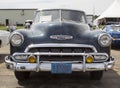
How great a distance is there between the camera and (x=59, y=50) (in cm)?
628

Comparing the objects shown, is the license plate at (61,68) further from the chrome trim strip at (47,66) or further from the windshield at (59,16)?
the windshield at (59,16)

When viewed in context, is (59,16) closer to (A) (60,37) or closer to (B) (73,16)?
(B) (73,16)

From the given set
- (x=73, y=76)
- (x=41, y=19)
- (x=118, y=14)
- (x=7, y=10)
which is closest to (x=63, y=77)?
(x=73, y=76)

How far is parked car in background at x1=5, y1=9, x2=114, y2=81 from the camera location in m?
6.10

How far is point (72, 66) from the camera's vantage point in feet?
20.0

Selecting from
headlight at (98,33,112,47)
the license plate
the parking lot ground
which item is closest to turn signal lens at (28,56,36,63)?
the license plate

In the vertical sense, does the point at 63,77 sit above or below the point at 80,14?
below

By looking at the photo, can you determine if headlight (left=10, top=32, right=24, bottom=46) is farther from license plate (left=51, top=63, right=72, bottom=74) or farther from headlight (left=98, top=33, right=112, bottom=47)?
headlight (left=98, top=33, right=112, bottom=47)

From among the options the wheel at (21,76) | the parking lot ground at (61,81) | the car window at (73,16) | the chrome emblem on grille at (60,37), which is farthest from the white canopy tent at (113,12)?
the chrome emblem on grille at (60,37)

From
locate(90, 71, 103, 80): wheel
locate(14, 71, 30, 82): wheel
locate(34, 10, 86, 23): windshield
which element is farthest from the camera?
locate(34, 10, 86, 23): windshield

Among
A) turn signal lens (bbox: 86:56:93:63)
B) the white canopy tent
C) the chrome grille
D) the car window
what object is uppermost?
the car window

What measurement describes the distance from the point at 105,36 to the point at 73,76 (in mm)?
1804

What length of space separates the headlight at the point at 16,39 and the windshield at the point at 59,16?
4.56 ft

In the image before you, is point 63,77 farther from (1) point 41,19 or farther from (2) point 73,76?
(1) point 41,19
